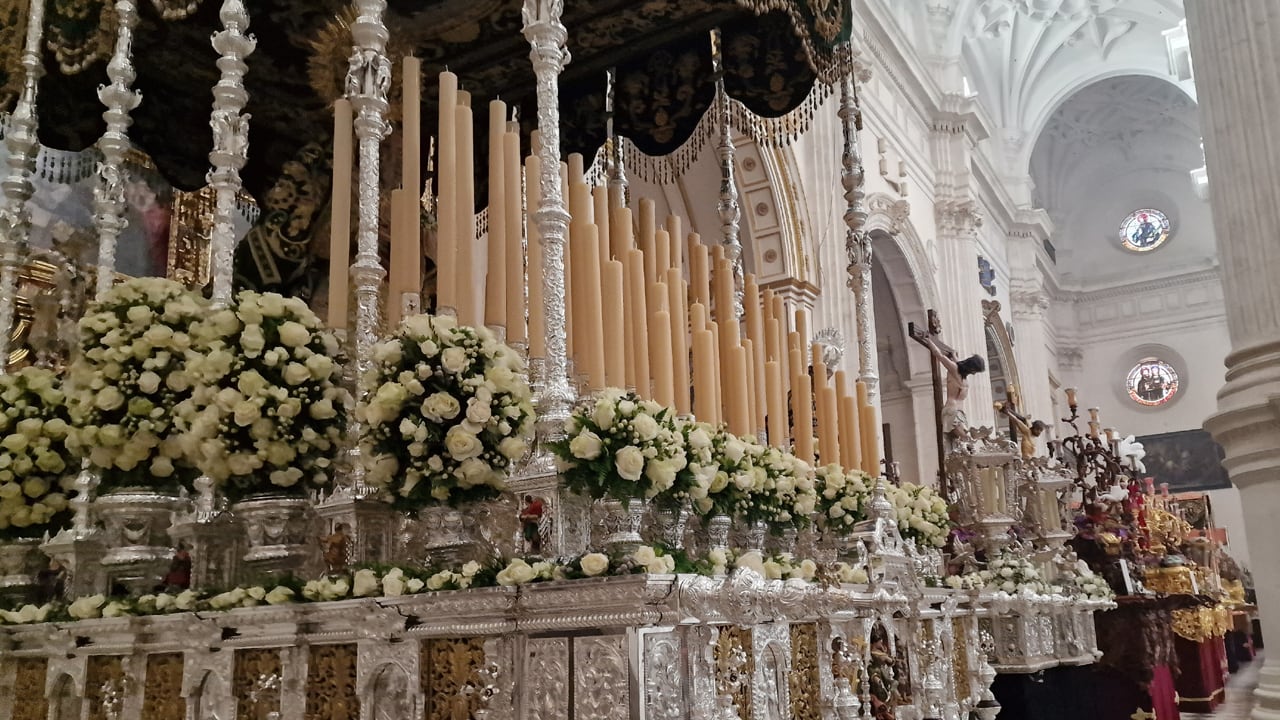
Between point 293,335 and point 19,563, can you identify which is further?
point 19,563

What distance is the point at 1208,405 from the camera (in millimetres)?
26375

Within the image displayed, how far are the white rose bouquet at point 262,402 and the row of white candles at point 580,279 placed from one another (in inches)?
11.0

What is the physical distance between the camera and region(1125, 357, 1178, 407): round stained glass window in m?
27.4

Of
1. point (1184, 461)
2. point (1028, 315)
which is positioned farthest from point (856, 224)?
point (1184, 461)

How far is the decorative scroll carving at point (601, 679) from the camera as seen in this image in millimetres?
2193

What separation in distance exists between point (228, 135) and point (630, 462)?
7.32 ft

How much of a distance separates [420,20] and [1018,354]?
20574 millimetres

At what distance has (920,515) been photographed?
4969 millimetres

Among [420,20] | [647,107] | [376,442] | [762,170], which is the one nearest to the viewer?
[376,442]

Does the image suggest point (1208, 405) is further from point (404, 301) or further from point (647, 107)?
point (404, 301)

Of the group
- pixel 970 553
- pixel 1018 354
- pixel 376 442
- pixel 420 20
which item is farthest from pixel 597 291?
pixel 1018 354

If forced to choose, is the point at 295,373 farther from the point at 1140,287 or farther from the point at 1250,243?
the point at 1140,287

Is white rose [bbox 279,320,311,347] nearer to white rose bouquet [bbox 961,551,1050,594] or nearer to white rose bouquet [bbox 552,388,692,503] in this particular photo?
white rose bouquet [bbox 552,388,692,503]

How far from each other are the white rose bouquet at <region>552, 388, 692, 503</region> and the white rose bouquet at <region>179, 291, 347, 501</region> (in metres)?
0.87
